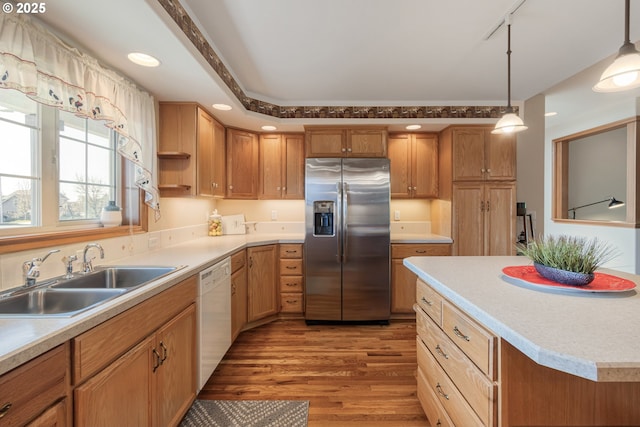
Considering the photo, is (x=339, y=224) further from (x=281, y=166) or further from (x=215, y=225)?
(x=215, y=225)

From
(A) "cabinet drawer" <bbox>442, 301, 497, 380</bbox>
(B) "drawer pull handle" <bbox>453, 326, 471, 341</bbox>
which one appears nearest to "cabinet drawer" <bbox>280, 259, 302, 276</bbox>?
(A) "cabinet drawer" <bbox>442, 301, 497, 380</bbox>

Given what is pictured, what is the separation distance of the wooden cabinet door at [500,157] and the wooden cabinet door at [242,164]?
2739 millimetres

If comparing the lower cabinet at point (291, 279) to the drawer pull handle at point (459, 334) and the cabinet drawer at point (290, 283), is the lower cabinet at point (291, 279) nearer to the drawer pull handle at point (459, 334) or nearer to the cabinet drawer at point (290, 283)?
the cabinet drawer at point (290, 283)

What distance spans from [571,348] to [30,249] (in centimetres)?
217

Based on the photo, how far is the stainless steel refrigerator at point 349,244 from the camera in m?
3.00

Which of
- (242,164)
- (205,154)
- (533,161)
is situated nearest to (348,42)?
(205,154)

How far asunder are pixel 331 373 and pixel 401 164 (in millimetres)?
2469

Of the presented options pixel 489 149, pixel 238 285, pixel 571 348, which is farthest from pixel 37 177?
pixel 489 149

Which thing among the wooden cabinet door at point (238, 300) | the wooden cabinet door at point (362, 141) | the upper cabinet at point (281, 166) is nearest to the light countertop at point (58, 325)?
the wooden cabinet door at point (238, 300)

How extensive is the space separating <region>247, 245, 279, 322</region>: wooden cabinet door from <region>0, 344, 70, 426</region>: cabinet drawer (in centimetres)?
197

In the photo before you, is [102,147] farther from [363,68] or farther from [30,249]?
[363,68]

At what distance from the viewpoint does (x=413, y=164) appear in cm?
350

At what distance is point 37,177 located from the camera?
4.91ft

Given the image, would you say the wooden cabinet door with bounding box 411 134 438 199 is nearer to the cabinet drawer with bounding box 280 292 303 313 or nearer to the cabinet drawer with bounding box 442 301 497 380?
the cabinet drawer with bounding box 280 292 303 313
